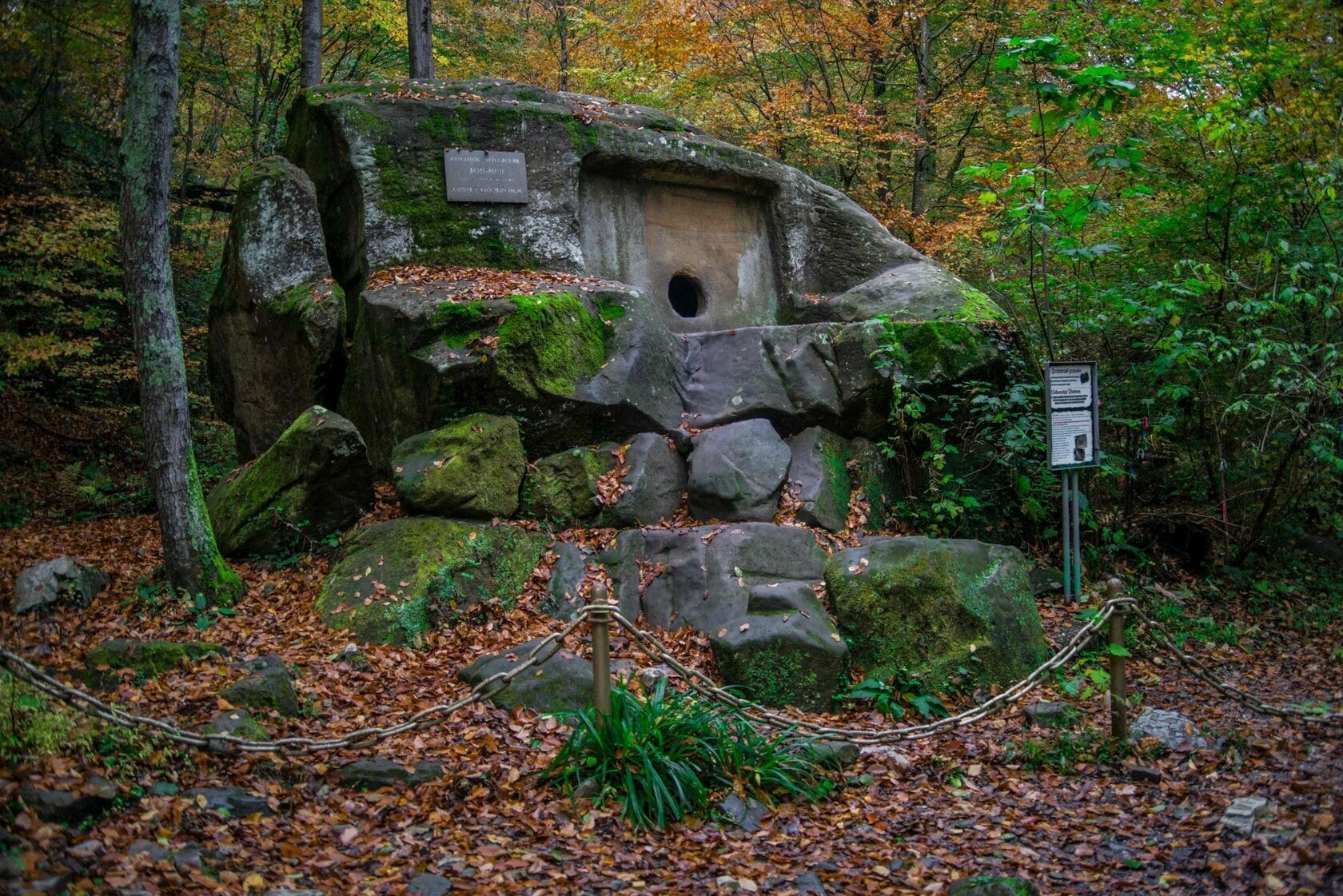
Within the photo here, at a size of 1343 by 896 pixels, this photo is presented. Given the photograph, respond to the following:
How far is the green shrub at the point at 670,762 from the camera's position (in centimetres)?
443

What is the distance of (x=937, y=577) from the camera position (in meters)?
6.53

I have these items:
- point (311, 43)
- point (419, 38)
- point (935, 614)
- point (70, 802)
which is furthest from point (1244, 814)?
point (311, 43)

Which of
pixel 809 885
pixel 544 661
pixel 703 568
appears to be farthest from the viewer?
pixel 703 568

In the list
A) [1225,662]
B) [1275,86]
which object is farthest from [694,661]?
[1275,86]

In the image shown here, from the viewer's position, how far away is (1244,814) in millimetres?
4230

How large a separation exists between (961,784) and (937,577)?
1.74 m

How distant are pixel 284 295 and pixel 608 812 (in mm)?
6586

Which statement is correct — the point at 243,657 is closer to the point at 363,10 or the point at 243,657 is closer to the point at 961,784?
the point at 961,784

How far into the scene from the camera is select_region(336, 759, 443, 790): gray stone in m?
4.54

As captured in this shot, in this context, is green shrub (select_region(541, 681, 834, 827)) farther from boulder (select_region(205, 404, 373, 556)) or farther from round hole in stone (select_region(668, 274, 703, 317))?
round hole in stone (select_region(668, 274, 703, 317))

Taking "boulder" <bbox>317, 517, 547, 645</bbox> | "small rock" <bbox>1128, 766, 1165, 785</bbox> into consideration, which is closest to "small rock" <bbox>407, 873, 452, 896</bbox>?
"boulder" <bbox>317, 517, 547, 645</bbox>

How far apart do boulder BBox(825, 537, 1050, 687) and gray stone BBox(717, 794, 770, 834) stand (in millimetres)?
1993

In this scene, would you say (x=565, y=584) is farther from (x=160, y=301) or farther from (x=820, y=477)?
(x=160, y=301)

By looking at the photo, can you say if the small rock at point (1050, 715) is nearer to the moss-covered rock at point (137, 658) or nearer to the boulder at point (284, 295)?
the moss-covered rock at point (137, 658)
